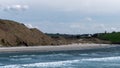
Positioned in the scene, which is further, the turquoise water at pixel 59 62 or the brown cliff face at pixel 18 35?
the brown cliff face at pixel 18 35

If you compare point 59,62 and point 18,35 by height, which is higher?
point 18,35

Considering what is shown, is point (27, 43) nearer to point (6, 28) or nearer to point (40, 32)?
point (6, 28)

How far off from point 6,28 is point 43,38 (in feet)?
37.8

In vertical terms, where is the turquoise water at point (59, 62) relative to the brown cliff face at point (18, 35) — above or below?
below

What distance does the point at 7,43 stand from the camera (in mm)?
105188

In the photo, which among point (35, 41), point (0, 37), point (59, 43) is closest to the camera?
point (0, 37)

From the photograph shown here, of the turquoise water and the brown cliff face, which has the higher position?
the brown cliff face

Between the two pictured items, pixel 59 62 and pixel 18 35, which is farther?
pixel 18 35

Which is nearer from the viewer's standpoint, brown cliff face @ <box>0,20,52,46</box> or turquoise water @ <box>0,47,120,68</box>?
turquoise water @ <box>0,47,120,68</box>

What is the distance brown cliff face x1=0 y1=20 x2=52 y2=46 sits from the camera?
106975mm

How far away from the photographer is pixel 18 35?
113 metres

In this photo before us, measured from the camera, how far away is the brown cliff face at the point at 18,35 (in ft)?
351

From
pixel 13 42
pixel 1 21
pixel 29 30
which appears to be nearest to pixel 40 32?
pixel 29 30

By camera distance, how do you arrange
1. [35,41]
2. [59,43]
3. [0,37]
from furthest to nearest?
[59,43] < [35,41] < [0,37]
